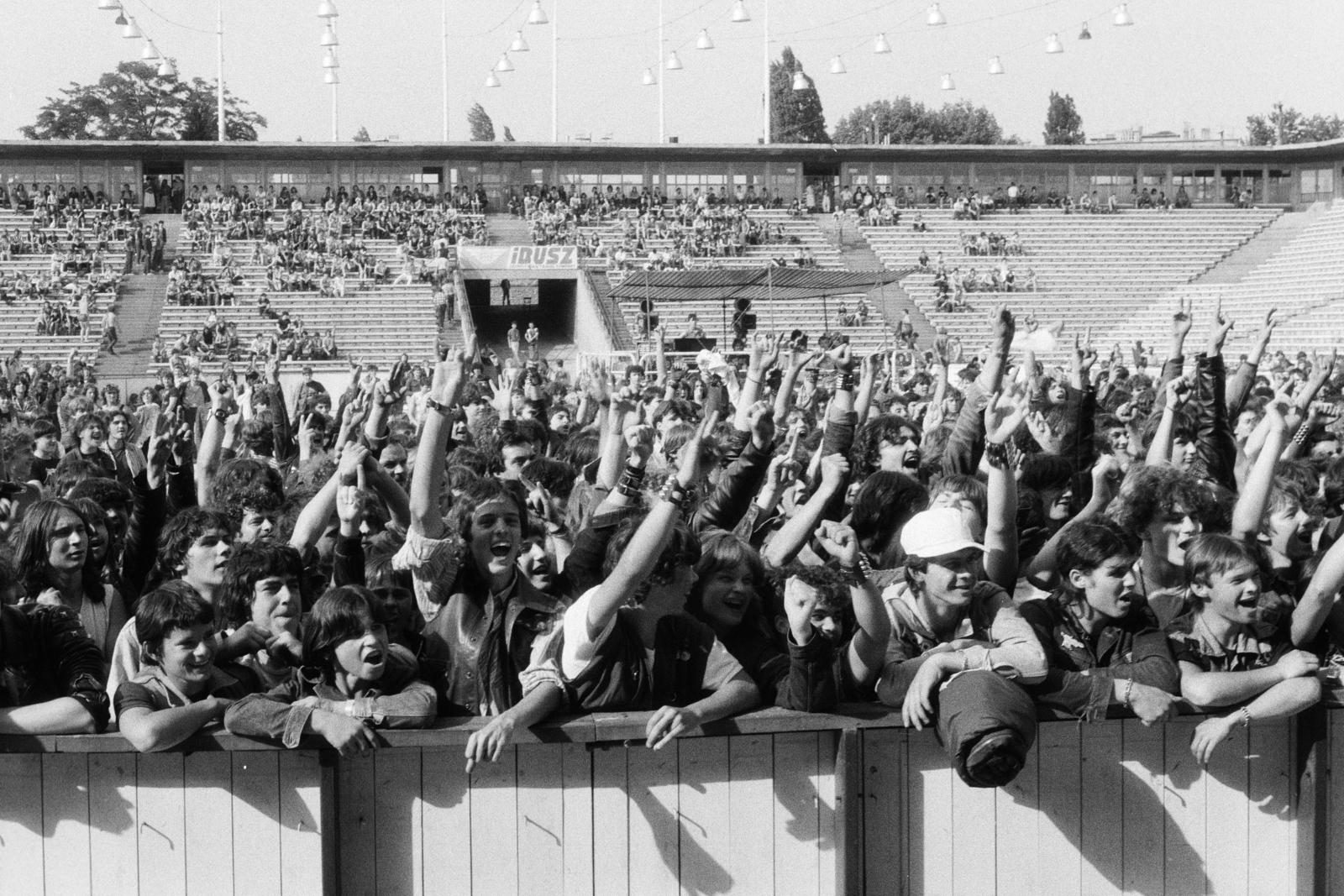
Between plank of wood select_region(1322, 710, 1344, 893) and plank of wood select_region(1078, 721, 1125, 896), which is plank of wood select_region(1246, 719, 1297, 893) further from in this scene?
plank of wood select_region(1078, 721, 1125, 896)

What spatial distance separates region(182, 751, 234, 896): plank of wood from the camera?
3.79 m

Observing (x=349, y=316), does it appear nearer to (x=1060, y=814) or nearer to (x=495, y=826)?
(x=495, y=826)

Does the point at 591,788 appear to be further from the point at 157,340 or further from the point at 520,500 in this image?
the point at 157,340

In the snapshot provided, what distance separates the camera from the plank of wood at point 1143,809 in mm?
3986

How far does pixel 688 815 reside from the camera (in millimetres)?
3914

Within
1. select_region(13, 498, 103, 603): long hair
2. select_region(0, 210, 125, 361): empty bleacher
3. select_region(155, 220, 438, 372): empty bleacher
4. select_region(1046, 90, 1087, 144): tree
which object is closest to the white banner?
select_region(155, 220, 438, 372): empty bleacher

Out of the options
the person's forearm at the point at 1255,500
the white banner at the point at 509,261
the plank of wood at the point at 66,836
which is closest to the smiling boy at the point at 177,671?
the plank of wood at the point at 66,836

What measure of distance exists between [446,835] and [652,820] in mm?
511

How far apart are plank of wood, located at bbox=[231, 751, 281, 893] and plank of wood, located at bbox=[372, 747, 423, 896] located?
0.18m

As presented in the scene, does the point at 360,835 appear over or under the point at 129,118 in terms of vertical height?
under

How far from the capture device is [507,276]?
139ft

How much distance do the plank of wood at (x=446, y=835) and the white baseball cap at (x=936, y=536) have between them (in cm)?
131

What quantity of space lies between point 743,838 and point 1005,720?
2.52 ft

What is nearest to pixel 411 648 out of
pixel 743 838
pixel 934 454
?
pixel 743 838
